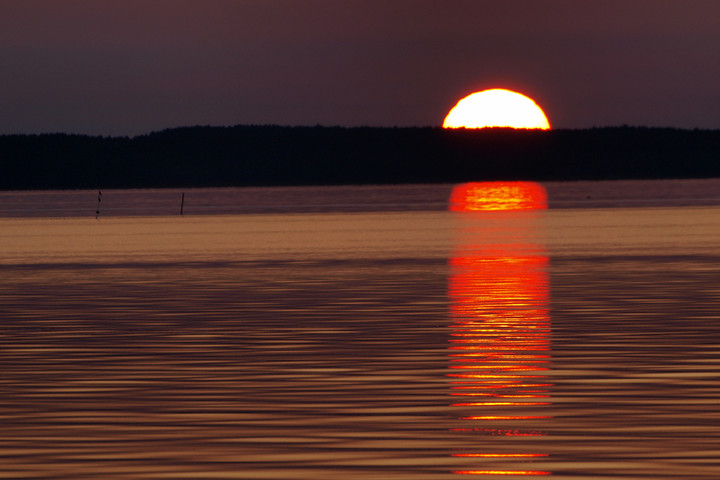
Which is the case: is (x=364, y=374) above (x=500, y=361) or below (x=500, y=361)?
below

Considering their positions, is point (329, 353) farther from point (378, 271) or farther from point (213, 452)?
point (378, 271)

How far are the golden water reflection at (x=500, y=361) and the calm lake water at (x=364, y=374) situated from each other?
0.05m

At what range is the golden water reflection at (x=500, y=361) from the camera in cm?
1271

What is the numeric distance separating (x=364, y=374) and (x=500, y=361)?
7.23 ft

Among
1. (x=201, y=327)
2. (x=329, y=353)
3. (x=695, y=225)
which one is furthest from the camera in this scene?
(x=695, y=225)

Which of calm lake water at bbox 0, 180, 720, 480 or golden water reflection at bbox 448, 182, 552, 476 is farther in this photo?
golden water reflection at bbox 448, 182, 552, 476

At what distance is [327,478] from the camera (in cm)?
1148

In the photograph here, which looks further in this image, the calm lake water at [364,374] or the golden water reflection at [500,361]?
the golden water reflection at [500,361]

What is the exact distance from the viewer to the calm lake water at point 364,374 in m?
12.4

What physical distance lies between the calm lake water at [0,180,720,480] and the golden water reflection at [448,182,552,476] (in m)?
0.05

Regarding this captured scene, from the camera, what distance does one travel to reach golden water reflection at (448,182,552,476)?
1271 cm

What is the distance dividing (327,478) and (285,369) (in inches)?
263

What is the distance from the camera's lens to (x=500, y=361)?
18875mm

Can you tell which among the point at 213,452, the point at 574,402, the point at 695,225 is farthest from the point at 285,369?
the point at 695,225
